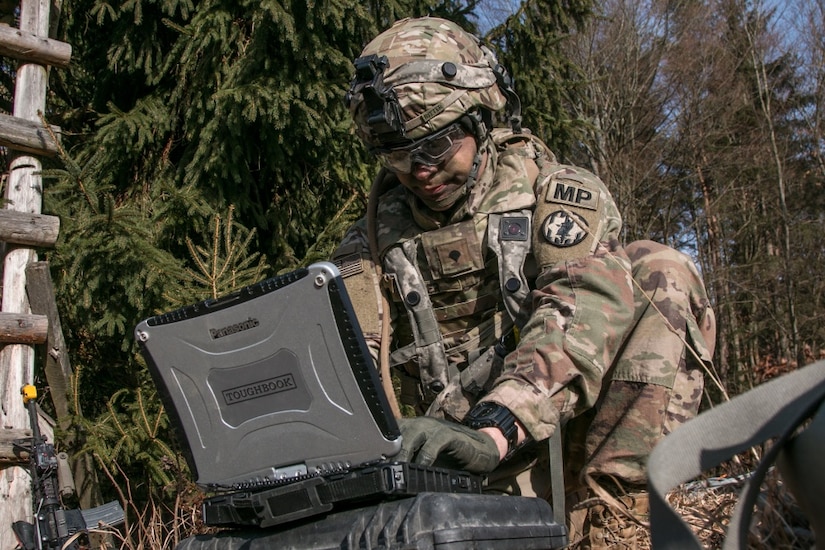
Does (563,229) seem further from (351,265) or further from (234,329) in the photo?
(234,329)

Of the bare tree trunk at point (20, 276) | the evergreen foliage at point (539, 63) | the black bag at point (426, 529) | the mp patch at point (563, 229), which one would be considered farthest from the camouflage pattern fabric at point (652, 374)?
the evergreen foliage at point (539, 63)

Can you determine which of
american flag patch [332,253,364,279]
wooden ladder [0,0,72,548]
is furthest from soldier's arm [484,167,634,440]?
wooden ladder [0,0,72,548]

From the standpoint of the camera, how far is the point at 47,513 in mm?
4512

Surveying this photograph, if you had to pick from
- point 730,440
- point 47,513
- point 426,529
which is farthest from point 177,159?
point 730,440

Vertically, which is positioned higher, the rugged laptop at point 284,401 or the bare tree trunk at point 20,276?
the bare tree trunk at point 20,276

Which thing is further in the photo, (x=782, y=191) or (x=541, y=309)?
(x=782, y=191)

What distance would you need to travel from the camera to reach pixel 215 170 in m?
6.05

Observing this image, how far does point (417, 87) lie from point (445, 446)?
152cm

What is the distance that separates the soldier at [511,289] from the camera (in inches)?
118

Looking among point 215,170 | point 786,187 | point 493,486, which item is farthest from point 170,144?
point 786,187

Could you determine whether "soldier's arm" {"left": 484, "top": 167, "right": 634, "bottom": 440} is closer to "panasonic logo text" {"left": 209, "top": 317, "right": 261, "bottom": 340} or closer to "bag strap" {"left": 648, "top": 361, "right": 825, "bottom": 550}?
"panasonic logo text" {"left": 209, "top": 317, "right": 261, "bottom": 340}

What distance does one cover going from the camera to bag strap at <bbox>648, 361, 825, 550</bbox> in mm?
1271

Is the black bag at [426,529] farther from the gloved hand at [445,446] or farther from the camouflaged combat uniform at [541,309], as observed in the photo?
the camouflaged combat uniform at [541,309]

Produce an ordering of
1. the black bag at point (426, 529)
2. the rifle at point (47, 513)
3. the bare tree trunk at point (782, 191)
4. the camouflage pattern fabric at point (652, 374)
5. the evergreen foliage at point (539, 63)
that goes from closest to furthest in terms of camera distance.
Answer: the black bag at point (426, 529) → the camouflage pattern fabric at point (652, 374) → the rifle at point (47, 513) → the evergreen foliage at point (539, 63) → the bare tree trunk at point (782, 191)
